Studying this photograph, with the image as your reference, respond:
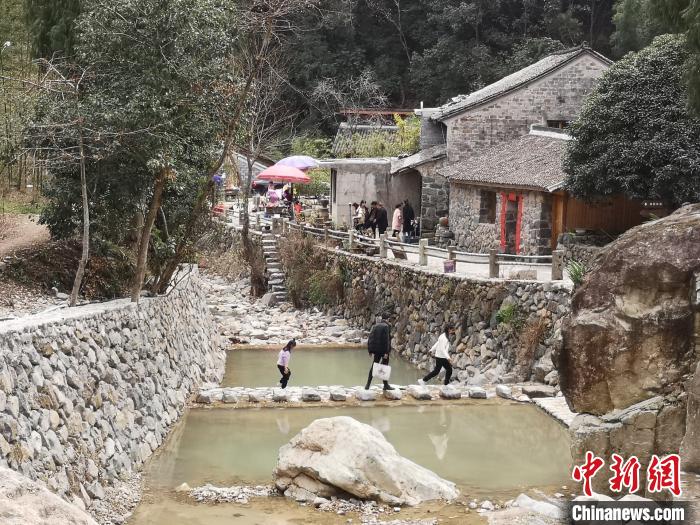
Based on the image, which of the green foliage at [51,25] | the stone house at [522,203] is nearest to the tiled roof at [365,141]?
the stone house at [522,203]

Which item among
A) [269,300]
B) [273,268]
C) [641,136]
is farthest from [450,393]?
[273,268]

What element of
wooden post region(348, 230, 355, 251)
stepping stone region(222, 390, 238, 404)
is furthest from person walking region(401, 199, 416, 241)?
stepping stone region(222, 390, 238, 404)

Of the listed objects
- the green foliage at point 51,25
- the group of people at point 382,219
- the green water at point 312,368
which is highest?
the green foliage at point 51,25

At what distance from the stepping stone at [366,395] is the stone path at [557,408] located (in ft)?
10.4

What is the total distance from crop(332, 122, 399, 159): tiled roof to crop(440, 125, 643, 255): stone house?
9164mm

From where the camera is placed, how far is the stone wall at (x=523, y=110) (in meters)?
34.9

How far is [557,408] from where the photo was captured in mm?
18609

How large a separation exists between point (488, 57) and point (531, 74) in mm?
18647

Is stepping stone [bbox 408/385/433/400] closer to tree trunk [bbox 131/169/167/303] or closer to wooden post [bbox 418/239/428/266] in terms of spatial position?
tree trunk [bbox 131/169/167/303]

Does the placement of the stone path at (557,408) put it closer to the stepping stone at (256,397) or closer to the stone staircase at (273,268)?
the stepping stone at (256,397)

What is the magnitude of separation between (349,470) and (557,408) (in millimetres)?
6396

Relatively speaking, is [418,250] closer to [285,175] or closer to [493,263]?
[493,263]

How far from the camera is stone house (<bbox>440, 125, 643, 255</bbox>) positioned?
28109 mm

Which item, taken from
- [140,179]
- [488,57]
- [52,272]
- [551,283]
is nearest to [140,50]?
[140,179]
